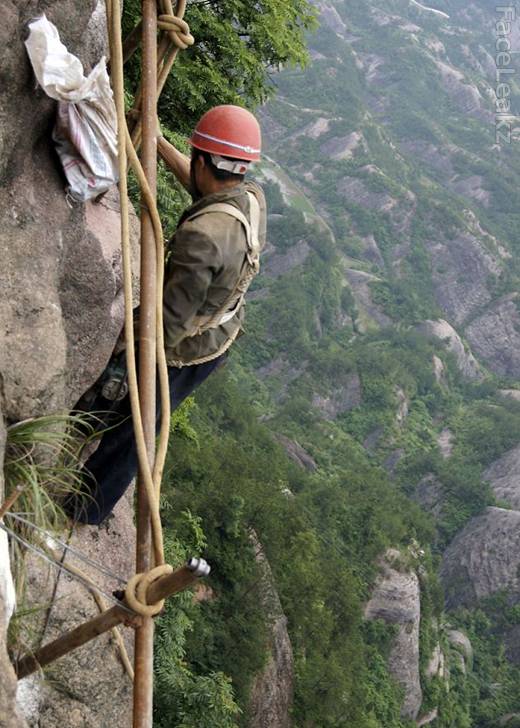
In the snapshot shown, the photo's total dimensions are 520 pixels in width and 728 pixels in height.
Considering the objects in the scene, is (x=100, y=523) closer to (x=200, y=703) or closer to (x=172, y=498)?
(x=200, y=703)

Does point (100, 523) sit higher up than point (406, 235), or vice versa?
point (100, 523)

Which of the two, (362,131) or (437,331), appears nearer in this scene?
(437,331)

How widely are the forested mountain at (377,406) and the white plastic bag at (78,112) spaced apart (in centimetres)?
1029

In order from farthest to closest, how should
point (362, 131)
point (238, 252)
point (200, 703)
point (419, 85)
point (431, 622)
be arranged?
point (419, 85) < point (362, 131) < point (431, 622) < point (200, 703) < point (238, 252)

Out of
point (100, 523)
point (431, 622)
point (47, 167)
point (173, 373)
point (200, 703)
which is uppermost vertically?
point (47, 167)

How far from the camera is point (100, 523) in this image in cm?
412

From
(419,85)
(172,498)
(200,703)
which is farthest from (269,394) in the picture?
(419,85)

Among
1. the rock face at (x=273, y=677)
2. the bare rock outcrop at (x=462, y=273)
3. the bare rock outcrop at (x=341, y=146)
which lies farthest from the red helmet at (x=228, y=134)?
the bare rock outcrop at (x=341, y=146)

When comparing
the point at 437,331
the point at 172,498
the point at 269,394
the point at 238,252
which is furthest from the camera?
the point at 437,331

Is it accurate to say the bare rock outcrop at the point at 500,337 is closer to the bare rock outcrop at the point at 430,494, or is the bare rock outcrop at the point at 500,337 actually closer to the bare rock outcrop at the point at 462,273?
the bare rock outcrop at the point at 462,273

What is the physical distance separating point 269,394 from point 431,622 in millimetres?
28572

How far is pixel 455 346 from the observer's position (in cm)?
8494

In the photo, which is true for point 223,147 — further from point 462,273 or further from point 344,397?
point 462,273

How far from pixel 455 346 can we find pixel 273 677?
70502 mm
